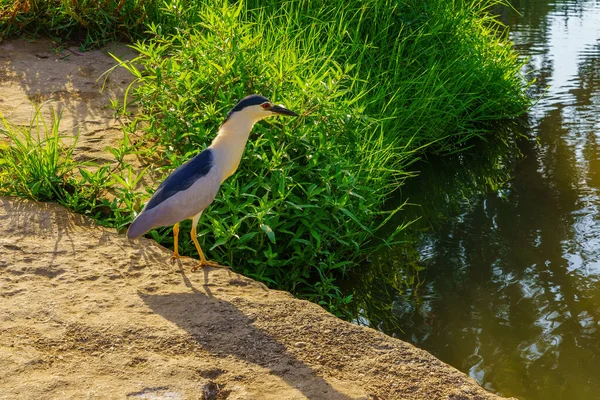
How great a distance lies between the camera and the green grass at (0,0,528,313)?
4.02 meters

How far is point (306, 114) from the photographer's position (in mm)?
4309

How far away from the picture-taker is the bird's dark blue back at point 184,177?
344cm

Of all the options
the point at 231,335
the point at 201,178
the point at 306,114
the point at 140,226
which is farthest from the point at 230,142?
the point at 231,335

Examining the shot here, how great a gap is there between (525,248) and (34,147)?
116 inches

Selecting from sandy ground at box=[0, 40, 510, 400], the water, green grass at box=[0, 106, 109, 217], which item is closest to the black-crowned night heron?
sandy ground at box=[0, 40, 510, 400]

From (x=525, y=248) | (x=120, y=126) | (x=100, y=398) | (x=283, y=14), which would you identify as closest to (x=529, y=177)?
(x=525, y=248)

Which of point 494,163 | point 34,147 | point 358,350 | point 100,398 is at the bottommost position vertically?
point 494,163

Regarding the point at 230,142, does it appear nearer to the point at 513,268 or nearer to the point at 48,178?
the point at 48,178

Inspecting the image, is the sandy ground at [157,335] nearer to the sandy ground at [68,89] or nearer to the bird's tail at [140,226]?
the bird's tail at [140,226]

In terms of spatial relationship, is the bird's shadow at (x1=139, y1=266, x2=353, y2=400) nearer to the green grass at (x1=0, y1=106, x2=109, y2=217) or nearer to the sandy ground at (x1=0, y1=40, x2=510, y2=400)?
the sandy ground at (x1=0, y1=40, x2=510, y2=400)

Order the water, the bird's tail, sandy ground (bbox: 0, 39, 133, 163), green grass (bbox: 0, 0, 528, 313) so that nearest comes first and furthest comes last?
the bird's tail
the water
green grass (bbox: 0, 0, 528, 313)
sandy ground (bbox: 0, 39, 133, 163)

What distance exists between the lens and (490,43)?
6.95m

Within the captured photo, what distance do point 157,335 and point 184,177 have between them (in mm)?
849

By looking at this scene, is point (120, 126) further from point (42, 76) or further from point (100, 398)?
point (100, 398)
